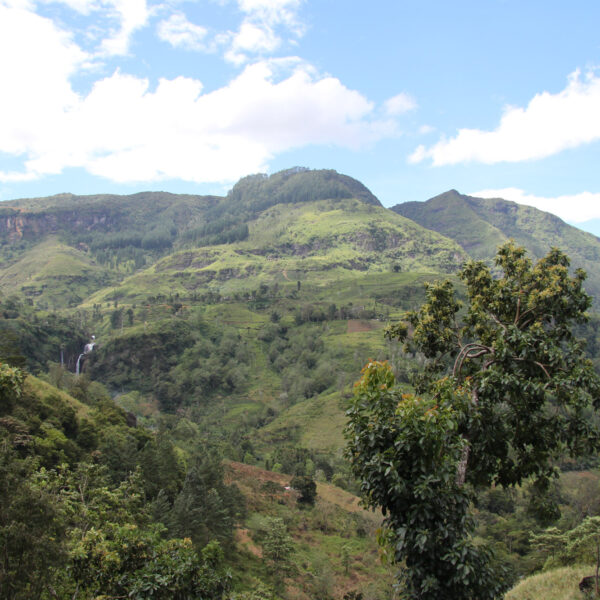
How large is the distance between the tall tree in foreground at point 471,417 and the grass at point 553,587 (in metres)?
8.88

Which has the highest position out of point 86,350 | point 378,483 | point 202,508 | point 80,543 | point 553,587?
point 378,483

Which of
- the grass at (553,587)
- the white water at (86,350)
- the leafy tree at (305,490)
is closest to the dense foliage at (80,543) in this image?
the grass at (553,587)

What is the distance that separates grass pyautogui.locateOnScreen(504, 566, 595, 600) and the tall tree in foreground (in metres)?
8.88

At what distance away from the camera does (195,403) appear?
481 ft

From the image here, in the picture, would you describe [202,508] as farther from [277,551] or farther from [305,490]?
[305,490]

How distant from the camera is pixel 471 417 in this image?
30.9ft

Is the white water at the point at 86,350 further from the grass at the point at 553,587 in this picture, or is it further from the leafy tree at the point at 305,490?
the grass at the point at 553,587

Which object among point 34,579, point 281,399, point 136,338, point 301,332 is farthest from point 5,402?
point 301,332

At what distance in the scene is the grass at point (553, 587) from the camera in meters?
16.4

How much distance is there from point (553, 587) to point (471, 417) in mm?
13413

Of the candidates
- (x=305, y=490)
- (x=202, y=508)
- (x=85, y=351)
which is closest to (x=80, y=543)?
(x=202, y=508)

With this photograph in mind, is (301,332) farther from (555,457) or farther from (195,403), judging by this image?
(555,457)

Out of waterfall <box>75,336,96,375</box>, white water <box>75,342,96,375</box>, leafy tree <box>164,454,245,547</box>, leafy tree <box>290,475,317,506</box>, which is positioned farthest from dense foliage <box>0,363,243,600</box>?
white water <box>75,342,96,375</box>

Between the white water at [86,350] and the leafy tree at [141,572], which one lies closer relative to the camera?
the leafy tree at [141,572]
